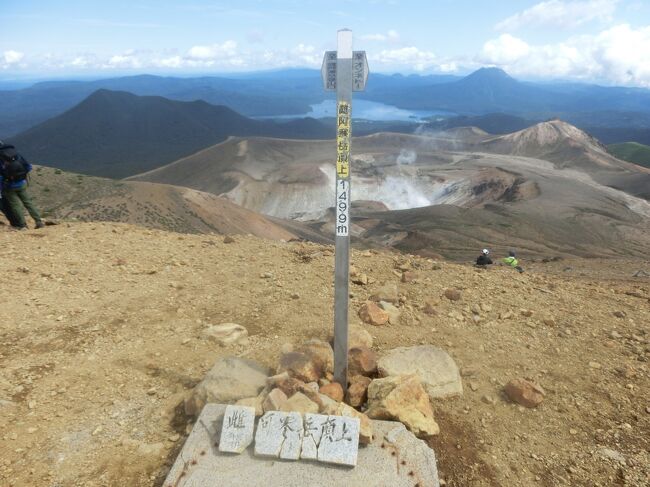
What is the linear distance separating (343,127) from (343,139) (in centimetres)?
12

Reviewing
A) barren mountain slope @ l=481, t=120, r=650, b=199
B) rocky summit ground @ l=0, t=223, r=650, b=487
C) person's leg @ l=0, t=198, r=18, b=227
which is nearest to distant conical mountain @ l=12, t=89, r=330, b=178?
barren mountain slope @ l=481, t=120, r=650, b=199

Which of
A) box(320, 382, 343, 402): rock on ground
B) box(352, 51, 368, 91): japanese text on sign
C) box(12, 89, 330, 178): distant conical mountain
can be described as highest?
box(352, 51, 368, 91): japanese text on sign

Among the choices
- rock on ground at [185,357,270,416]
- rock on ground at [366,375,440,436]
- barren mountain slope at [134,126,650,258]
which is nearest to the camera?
rock on ground at [366,375,440,436]

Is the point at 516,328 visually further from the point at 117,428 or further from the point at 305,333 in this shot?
the point at 117,428

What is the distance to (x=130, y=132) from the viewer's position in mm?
140375

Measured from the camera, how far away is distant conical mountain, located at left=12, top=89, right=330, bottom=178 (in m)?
108

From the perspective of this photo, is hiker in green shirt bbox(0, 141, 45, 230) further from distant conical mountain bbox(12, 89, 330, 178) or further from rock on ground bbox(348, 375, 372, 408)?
distant conical mountain bbox(12, 89, 330, 178)

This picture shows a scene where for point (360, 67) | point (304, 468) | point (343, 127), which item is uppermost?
point (360, 67)

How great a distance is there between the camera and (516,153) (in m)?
90.6

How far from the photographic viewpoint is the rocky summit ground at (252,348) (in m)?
4.47

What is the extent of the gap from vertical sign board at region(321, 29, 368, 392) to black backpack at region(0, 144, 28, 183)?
8889 millimetres

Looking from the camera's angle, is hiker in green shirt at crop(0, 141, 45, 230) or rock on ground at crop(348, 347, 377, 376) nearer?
rock on ground at crop(348, 347, 377, 376)

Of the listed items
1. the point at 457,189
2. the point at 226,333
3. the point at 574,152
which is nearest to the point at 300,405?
the point at 226,333

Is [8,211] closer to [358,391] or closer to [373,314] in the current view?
[373,314]
